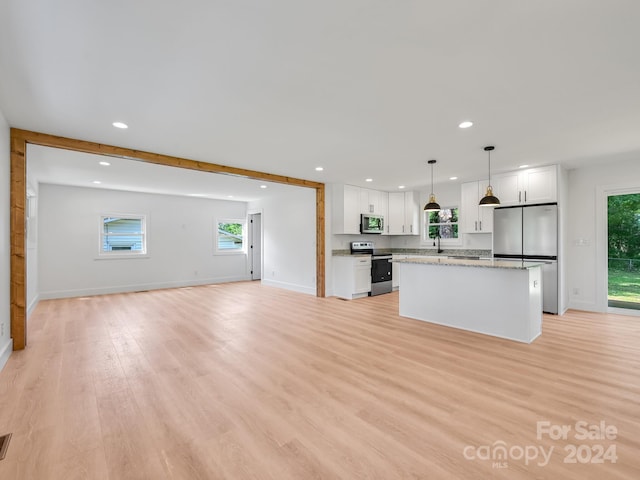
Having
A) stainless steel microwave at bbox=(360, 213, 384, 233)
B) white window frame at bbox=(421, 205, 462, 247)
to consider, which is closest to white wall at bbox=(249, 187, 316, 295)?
stainless steel microwave at bbox=(360, 213, 384, 233)

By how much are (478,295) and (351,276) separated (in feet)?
9.25

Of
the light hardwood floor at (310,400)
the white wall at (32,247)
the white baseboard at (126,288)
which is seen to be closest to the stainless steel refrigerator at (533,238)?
the light hardwood floor at (310,400)

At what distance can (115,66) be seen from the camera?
2.19m

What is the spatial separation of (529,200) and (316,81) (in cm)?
472

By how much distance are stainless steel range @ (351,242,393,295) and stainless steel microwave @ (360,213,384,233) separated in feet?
1.15

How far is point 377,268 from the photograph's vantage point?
22.6 feet

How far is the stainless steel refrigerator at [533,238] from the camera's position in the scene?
16.4ft

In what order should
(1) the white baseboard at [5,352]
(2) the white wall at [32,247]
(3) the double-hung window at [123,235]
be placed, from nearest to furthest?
(1) the white baseboard at [5,352]
(2) the white wall at [32,247]
(3) the double-hung window at [123,235]

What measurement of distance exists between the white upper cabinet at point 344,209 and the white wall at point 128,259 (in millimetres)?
3901

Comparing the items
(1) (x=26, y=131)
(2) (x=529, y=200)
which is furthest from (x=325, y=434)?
(2) (x=529, y=200)

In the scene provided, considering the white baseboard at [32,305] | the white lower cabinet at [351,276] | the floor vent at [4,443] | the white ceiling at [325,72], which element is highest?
the white ceiling at [325,72]

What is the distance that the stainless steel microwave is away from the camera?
7.08m

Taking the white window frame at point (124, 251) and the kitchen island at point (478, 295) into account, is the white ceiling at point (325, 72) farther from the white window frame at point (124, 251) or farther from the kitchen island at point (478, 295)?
the white window frame at point (124, 251)

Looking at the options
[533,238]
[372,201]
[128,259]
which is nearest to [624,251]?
[533,238]
